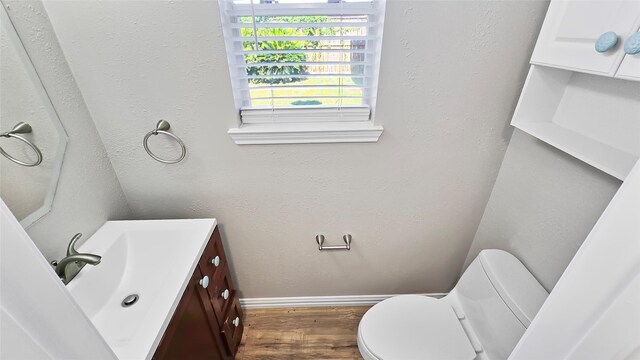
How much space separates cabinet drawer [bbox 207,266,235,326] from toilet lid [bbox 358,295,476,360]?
632 mm

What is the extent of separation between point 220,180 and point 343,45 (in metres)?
0.77

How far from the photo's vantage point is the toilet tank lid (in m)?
0.94

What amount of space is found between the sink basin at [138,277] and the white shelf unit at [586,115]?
4.19ft

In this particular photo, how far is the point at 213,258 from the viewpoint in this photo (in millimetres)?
1188

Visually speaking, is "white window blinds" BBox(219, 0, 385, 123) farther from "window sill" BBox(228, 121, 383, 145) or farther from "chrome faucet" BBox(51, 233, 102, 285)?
"chrome faucet" BBox(51, 233, 102, 285)

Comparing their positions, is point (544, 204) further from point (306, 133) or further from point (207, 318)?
point (207, 318)

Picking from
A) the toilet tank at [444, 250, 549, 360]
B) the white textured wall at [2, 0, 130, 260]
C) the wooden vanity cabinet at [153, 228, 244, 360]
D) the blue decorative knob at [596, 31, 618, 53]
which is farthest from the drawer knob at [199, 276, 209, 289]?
the blue decorative knob at [596, 31, 618, 53]

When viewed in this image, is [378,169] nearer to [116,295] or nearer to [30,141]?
[116,295]

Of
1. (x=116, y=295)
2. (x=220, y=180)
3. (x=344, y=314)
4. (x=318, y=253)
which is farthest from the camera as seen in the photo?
(x=344, y=314)

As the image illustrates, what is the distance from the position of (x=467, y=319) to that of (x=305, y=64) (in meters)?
1.26

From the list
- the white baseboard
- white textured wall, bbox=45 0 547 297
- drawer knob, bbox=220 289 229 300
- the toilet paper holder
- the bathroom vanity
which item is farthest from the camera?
the white baseboard

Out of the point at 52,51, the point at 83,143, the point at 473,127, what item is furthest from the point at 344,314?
the point at 52,51

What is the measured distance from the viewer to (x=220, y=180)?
123 centimetres

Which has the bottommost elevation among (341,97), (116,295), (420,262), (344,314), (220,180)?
(344,314)
